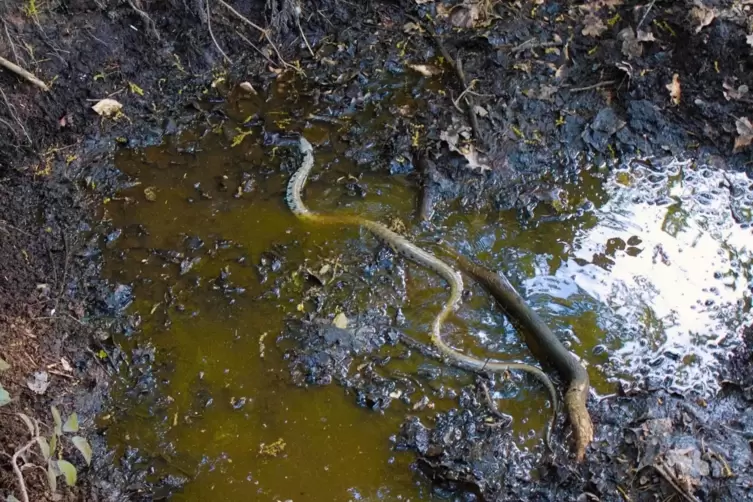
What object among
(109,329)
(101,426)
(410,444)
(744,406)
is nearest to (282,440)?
(410,444)

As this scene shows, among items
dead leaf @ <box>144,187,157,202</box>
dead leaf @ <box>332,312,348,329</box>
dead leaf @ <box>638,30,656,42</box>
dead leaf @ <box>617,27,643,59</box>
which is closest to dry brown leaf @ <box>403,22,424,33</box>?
dead leaf @ <box>617,27,643,59</box>

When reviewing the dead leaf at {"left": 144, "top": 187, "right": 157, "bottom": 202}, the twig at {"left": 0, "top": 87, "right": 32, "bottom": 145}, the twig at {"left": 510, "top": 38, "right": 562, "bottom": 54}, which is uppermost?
the twig at {"left": 510, "top": 38, "right": 562, "bottom": 54}

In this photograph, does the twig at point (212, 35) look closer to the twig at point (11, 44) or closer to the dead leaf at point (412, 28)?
the twig at point (11, 44)

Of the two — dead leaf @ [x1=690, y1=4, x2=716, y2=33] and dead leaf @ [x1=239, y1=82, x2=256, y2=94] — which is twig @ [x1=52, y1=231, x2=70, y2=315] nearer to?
dead leaf @ [x1=239, y1=82, x2=256, y2=94]

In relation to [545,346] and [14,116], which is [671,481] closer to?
[545,346]

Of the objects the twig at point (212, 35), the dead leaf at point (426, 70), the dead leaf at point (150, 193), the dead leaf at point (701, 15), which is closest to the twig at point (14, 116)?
the dead leaf at point (150, 193)

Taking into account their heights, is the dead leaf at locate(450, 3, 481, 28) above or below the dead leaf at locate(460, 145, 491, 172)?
above

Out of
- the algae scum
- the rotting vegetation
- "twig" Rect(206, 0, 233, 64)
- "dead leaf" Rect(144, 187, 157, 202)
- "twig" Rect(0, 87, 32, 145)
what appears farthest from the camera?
"twig" Rect(206, 0, 233, 64)

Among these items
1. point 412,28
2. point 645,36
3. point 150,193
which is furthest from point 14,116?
point 645,36
